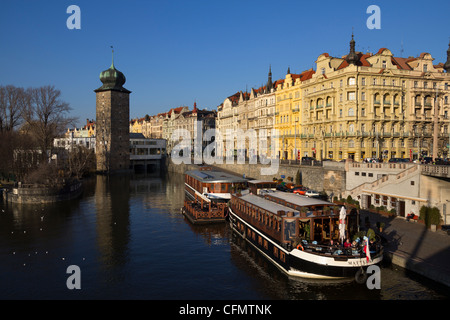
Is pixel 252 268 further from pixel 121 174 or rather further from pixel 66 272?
pixel 121 174

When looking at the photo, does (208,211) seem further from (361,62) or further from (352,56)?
(361,62)

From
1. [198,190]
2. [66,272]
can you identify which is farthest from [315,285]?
[198,190]

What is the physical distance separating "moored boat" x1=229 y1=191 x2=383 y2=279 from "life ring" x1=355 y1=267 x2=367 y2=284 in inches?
2.2

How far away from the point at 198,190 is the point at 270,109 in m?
45.7

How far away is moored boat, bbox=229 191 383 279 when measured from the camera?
20.5m

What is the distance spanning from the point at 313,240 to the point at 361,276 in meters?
3.45

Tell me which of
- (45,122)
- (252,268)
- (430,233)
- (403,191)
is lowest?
(252,268)

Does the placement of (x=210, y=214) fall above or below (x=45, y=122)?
below

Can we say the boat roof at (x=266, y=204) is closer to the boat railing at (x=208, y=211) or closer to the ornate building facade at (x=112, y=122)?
the boat railing at (x=208, y=211)

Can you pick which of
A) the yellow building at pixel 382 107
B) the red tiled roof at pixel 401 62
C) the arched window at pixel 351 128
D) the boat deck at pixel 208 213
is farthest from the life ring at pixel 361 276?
the red tiled roof at pixel 401 62

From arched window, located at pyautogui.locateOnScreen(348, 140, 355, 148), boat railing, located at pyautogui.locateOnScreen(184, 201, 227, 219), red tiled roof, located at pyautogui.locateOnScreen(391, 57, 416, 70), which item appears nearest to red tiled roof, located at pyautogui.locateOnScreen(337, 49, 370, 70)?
red tiled roof, located at pyautogui.locateOnScreen(391, 57, 416, 70)

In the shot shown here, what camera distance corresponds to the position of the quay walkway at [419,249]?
20636mm

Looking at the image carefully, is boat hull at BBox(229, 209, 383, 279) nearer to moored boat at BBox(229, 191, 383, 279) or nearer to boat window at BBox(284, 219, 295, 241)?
moored boat at BBox(229, 191, 383, 279)
